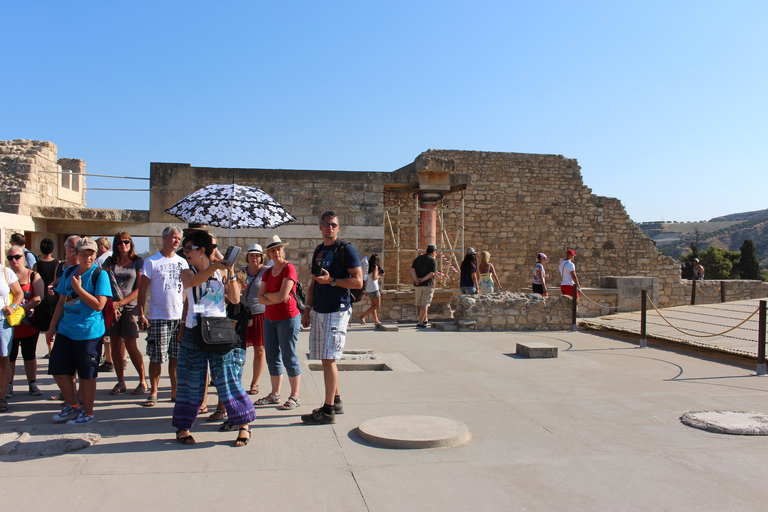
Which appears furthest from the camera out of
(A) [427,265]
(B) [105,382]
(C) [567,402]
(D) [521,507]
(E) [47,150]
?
(E) [47,150]

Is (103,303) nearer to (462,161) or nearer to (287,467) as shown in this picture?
(287,467)

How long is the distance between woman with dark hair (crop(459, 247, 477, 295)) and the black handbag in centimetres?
816

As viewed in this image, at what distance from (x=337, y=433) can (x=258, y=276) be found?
1984 millimetres

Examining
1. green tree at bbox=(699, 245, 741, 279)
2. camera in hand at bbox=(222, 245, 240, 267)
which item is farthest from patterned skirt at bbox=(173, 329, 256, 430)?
green tree at bbox=(699, 245, 741, 279)

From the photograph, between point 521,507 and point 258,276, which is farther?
point 258,276

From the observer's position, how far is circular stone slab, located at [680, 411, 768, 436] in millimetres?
4770

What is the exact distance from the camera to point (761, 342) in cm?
753

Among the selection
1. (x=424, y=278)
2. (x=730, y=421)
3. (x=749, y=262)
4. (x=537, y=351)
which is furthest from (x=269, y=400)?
(x=749, y=262)

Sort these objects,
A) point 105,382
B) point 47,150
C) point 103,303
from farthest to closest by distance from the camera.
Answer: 1. point 47,150
2. point 105,382
3. point 103,303

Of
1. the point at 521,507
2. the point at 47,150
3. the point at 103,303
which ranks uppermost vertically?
the point at 47,150

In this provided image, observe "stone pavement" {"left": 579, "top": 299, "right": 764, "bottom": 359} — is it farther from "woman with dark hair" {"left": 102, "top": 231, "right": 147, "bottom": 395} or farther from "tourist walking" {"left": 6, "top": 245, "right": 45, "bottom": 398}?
"tourist walking" {"left": 6, "top": 245, "right": 45, "bottom": 398}

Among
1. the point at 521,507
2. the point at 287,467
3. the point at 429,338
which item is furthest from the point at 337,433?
the point at 429,338

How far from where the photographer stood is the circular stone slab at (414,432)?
4320 millimetres

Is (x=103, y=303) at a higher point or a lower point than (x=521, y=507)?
higher
